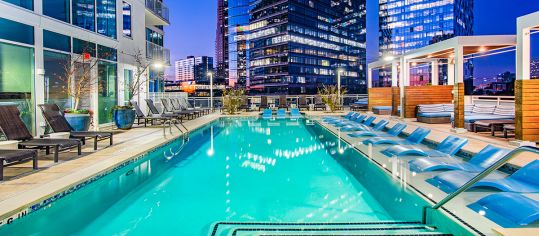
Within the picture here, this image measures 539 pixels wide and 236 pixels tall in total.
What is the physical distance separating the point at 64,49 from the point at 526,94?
10811 millimetres

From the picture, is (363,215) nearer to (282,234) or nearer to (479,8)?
(282,234)

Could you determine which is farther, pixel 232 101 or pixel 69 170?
pixel 232 101

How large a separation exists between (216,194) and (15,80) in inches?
238

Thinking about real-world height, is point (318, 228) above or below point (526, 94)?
below

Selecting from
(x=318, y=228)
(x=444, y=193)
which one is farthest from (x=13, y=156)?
(x=444, y=193)

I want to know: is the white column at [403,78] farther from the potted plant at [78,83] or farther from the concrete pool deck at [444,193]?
the potted plant at [78,83]

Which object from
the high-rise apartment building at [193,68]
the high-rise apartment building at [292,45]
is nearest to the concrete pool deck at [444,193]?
the high-rise apartment building at [292,45]

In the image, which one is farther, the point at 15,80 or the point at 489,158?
the point at 15,80

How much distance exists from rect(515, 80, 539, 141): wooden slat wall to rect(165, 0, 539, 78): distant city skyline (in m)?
49.9

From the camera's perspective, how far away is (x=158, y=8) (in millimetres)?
19906

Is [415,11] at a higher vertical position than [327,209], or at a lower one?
higher

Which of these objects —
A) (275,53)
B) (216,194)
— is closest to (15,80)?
(216,194)

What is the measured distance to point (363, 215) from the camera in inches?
178

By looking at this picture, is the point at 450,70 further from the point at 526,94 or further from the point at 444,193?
the point at 444,193
